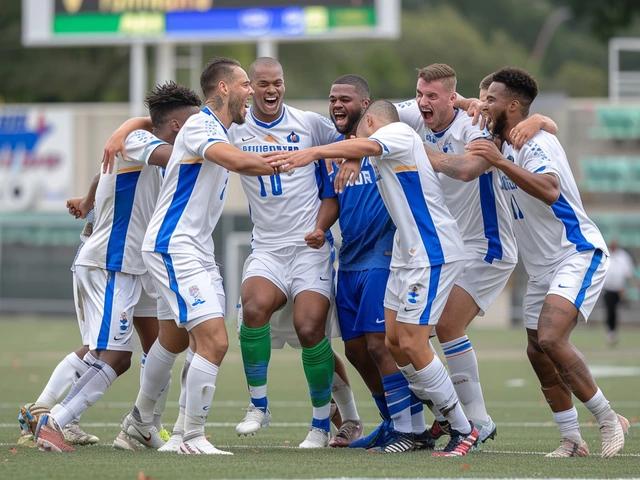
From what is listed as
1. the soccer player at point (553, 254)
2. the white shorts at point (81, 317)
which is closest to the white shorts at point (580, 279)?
the soccer player at point (553, 254)

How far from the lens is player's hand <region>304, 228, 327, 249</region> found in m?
8.01

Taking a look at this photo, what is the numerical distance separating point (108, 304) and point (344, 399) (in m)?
2.01

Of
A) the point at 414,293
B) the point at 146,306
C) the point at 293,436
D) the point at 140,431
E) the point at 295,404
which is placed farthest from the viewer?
the point at 295,404

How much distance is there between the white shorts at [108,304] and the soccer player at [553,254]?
2.70 metres

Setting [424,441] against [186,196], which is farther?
[424,441]

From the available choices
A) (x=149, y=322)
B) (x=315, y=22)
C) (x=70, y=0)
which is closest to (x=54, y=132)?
(x=70, y=0)

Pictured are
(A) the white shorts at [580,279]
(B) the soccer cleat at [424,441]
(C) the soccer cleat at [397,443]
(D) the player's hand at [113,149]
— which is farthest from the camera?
(B) the soccer cleat at [424,441]

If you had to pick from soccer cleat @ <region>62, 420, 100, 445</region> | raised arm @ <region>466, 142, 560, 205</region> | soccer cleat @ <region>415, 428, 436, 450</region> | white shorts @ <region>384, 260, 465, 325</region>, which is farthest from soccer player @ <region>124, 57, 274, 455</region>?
soccer cleat @ <region>415, 428, 436, 450</region>

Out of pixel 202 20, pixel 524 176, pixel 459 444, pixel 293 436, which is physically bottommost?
pixel 293 436

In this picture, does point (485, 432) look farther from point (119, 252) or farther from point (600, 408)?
point (119, 252)

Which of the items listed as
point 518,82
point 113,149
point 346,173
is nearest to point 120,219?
point 113,149

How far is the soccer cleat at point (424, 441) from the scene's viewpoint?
7.90 metres

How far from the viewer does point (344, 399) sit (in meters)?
8.63

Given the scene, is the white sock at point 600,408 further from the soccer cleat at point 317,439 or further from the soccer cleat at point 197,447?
the soccer cleat at point 197,447
